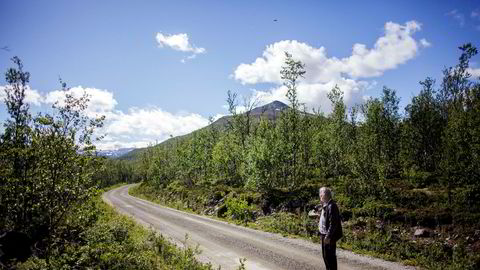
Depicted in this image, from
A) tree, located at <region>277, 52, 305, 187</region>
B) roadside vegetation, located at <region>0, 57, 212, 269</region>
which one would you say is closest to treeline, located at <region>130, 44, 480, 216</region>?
tree, located at <region>277, 52, 305, 187</region>

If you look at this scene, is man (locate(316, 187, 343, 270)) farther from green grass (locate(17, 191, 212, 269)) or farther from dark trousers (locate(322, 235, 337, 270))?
green grass (locate(17, 191, 212, 269))

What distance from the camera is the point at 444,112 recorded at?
48.1 metres

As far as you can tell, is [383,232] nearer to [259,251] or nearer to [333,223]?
[259,251]

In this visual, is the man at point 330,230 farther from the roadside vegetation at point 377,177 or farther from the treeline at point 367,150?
the treeline at point 367,150

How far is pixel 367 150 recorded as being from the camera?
101ft

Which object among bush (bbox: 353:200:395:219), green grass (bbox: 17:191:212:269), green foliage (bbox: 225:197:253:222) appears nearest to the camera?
green grass (bbox: 17:191:212:269)

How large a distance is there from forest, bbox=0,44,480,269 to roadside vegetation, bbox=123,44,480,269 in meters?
0.11

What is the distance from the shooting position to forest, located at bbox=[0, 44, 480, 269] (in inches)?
458

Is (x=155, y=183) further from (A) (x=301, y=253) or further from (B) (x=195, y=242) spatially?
(A) (x=301, y=253)

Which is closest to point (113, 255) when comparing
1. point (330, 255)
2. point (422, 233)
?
point (330, 255)

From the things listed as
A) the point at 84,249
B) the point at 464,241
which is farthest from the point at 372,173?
the point at 84,249

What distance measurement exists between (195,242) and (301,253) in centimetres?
626

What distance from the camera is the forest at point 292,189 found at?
38.2ft

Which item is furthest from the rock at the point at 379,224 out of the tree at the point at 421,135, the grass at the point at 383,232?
Answer: the tree at the point at 421,135
